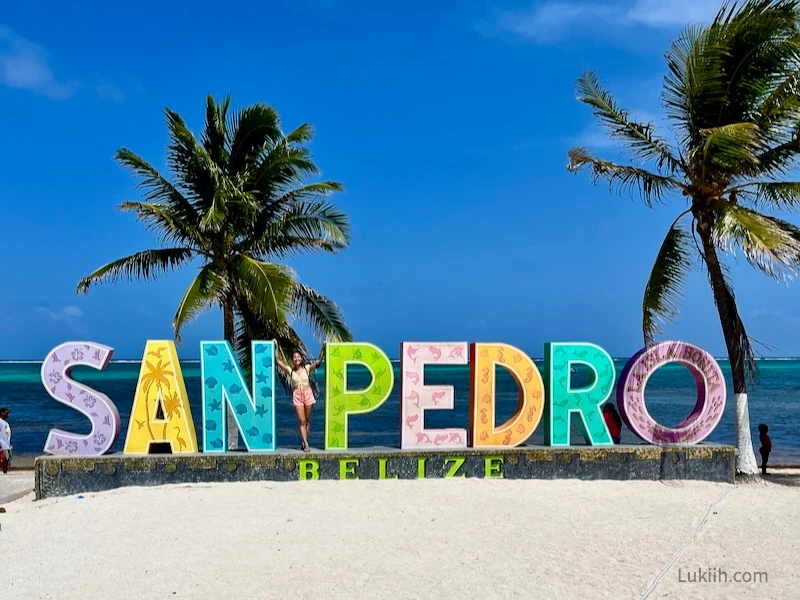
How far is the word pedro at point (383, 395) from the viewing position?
1320 cm

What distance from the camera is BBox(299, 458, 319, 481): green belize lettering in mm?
13289

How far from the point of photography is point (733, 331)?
15.0 meters

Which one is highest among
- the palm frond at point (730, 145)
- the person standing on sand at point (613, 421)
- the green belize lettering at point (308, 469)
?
the palm frond at point (730, 145)

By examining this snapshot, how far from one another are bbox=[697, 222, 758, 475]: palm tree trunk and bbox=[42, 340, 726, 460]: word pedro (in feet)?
2.29

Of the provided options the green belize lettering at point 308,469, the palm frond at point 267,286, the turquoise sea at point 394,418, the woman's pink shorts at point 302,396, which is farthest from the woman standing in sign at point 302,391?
the turquoise sea at point 394,418

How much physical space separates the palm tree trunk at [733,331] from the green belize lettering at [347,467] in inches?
297

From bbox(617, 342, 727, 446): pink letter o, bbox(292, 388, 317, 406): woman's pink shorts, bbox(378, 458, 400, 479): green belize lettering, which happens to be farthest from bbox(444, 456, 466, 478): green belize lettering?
bbox(617, 342, 727, 446): pink letter o

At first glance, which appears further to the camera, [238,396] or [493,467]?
[493,467]

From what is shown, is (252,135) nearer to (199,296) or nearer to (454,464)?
(199,296)

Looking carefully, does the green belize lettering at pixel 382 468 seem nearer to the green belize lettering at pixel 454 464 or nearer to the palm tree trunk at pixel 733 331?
the green belize lettering at pixel 454 464

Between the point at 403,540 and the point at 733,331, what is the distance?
875cm

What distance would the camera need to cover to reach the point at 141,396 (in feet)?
43.4

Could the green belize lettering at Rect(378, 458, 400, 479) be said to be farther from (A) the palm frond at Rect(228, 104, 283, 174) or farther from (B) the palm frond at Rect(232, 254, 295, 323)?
(A) the palm frond at Rect(228, 104, 283, 174)

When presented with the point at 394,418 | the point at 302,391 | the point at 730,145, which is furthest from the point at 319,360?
the point at 394,418
